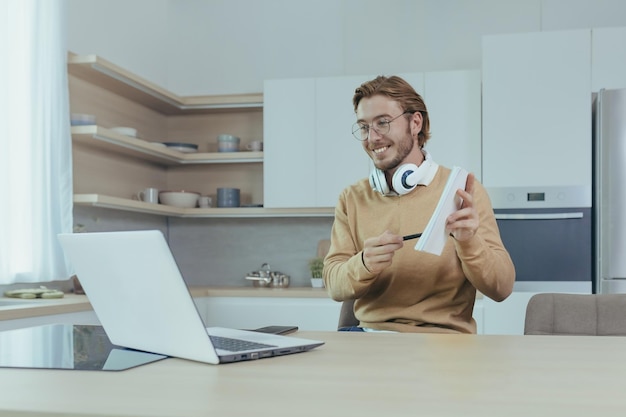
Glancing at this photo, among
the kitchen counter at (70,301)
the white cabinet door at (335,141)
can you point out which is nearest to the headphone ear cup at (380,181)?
the kitchen counter at (70,301)

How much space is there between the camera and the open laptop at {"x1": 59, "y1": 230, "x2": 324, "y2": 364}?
117 centimetres

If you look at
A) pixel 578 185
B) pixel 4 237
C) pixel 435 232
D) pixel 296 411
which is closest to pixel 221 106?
pixel 4 237

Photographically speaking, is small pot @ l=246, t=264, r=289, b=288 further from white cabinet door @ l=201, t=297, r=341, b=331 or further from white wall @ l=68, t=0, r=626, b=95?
white wall @ l=68, t=0, r=626, b=95

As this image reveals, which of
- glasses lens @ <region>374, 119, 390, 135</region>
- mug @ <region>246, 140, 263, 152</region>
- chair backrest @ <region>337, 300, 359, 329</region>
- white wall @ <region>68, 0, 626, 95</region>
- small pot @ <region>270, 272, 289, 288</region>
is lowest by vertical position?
small pot @ <region>270, 272, 289, 288</region>

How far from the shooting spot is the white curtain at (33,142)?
3043 millimetres

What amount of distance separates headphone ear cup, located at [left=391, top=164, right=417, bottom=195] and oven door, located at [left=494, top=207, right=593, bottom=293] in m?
1.62

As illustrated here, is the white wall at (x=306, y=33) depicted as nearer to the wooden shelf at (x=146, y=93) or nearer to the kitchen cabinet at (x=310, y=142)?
the wooden shelf at (x=146, y=93)

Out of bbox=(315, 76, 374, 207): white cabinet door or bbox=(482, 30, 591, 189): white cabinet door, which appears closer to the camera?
bbox=(482, 30, 591, 189): white cabinet door

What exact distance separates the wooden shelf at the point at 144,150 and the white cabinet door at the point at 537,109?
128 cm

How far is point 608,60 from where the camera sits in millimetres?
3668

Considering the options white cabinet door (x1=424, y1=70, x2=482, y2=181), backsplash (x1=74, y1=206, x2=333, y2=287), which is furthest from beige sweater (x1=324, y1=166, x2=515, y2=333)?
backsplash (x1=74, y1=206, x2=333, y2=287)

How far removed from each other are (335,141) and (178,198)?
37.5 inches

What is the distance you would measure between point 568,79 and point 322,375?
9.76 ft

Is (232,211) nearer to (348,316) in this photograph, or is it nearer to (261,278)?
(261,278)
